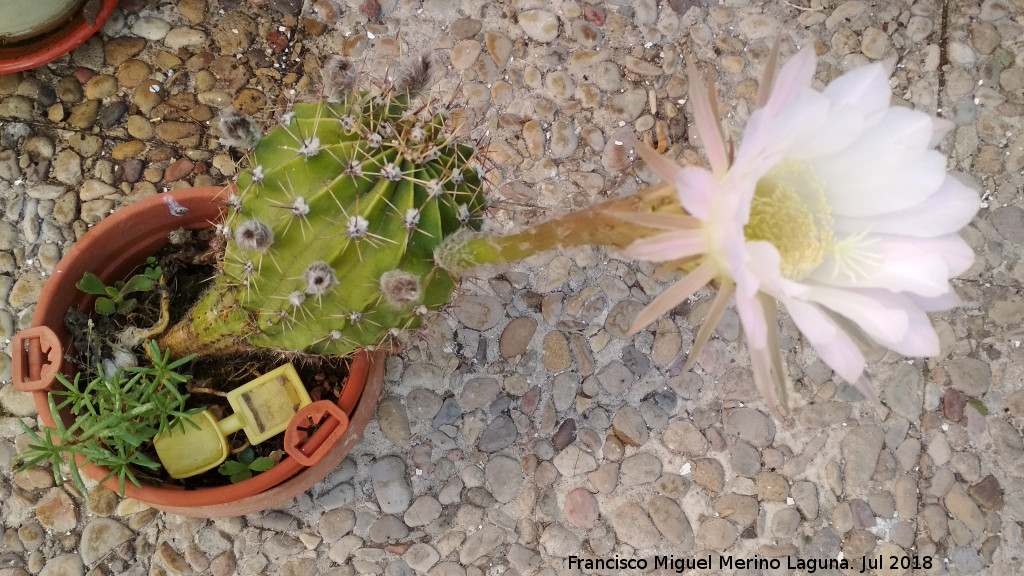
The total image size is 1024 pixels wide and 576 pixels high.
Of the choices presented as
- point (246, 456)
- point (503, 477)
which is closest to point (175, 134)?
point (246, 456)

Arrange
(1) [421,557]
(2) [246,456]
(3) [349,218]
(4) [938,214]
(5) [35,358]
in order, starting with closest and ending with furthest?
(4) [938,214]
(3) [349,218]
(5) [35,358]
(2) [246,456]
(1) [421,557]

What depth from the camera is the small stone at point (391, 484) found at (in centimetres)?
125

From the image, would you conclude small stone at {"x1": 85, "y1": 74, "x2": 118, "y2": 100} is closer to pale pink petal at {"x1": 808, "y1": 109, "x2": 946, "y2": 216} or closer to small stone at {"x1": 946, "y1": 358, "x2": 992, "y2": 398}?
pale pink petal at {"x1": 808, "y1": 109, "x2": 946, "y2": 216}

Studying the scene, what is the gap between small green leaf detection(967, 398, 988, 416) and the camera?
135cm

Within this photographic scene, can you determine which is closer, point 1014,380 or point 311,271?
point 311,271

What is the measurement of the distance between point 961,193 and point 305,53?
1.12m

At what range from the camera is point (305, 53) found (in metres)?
1.39

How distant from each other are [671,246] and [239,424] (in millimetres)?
722

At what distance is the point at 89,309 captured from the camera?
1101 millimetres

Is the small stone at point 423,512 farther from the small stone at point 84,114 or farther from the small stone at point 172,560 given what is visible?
the small stone at point 84,114

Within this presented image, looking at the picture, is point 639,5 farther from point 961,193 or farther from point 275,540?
point 275,540

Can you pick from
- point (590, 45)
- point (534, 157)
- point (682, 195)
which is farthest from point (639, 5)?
point (682, 195)

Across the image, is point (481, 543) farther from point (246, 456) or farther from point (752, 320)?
point (752, 320)

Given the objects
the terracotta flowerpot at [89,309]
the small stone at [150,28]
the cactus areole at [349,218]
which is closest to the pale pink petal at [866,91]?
the cactus areole at [349,218]
